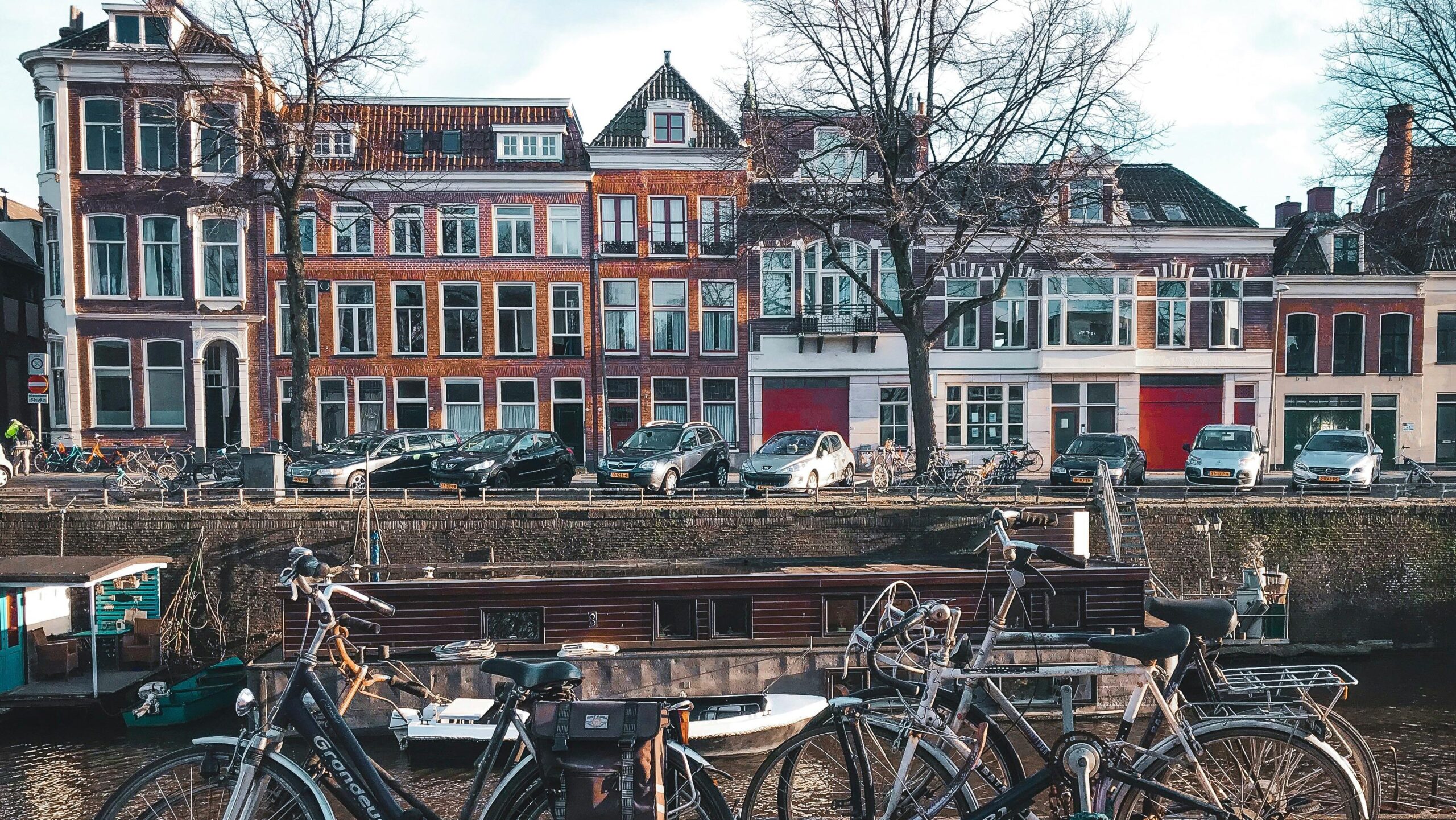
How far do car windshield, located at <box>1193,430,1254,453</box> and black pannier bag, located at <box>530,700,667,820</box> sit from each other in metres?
22.4

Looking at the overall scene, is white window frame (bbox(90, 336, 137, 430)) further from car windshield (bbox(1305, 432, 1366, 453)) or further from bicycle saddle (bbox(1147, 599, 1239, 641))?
car windshield (bbox(1305, 432, 1366, 453))

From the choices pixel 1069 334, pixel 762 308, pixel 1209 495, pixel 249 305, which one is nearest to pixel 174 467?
pixel 249 305

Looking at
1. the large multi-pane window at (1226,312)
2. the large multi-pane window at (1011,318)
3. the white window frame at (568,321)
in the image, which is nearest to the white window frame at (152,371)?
the white window frame at (568,321)

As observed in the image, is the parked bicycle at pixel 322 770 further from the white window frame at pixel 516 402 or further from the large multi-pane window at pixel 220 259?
the large multi-pane window at pixel 220 259

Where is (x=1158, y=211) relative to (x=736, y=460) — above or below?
above

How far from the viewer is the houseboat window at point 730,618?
45.1 feet

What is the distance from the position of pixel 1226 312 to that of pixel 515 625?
25.2 meters

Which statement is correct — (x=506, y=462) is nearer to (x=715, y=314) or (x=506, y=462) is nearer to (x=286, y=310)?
(x=715, y=314)

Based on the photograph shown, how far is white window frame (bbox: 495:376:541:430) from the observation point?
98.3 feet

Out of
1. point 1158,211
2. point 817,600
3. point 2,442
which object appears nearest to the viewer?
point 817,600

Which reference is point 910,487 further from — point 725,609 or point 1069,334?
point 1069,334

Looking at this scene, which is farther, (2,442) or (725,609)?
(2,442)

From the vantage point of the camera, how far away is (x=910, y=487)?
20531mm

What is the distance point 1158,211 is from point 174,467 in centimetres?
2787
